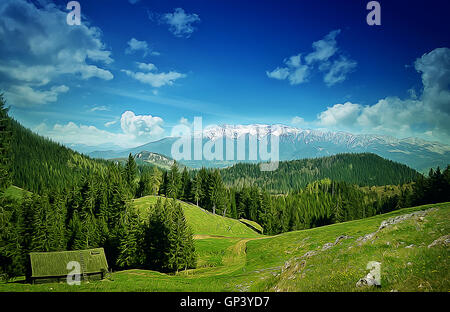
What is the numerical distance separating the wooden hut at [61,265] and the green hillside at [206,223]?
1292 inches

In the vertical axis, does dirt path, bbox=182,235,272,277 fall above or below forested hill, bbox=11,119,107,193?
below

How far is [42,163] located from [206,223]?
13332 centimetres

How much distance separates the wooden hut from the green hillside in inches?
1292

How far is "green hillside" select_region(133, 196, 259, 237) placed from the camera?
7675 cm

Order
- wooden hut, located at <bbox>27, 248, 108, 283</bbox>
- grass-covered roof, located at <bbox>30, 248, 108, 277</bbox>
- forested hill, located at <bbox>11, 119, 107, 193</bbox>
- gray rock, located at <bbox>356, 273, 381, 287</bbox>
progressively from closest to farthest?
gray rock, located at <bbox>356, 273, 381, 287</bbox> → wooden hut, located at <bbox>27, 248, 108, 283</bbox> → grass-covered roof, located at <bbox>30, 248, 108, 277</bbox> → forested hill, located at <bbox>11, 119, 107, 193</bbox>

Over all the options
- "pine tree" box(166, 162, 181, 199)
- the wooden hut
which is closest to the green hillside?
"pine tree" box(166, 162, 181, 199)

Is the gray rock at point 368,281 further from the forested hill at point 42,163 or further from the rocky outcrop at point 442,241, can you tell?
the forested hill at point 42,163

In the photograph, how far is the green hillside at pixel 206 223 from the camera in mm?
76750

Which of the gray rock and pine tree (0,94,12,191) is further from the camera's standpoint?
pine tree (0,94,12,191)

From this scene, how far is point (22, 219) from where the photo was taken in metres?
52.8

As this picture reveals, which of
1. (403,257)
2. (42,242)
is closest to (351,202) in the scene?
(403,257)

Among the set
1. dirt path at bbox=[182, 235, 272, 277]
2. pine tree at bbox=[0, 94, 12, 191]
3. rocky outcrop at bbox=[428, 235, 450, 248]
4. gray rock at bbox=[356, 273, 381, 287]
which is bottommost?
dirt path at bbox=[182, 235, 272, 277]

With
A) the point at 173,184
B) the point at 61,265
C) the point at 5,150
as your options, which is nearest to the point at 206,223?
the point at 173,184

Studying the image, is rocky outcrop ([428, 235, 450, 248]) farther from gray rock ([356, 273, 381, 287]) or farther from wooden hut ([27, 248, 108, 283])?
wooden hut ([27, 248, 108, 283])
